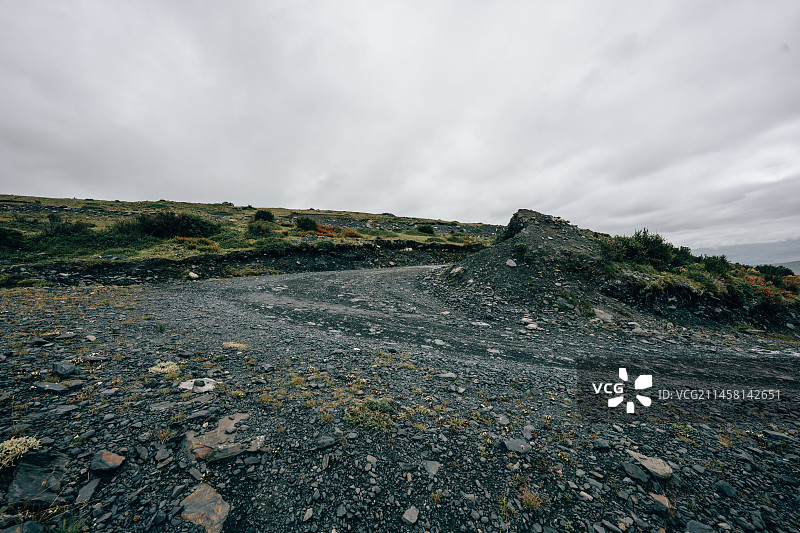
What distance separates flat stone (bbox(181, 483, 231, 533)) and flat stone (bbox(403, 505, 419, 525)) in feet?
5.68

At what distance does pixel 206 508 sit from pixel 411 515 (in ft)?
6.64

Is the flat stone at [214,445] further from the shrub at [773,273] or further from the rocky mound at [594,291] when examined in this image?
the shrub at [773,273]

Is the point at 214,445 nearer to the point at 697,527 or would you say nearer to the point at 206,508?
the point at 206,508

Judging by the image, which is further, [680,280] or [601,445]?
[680,280]

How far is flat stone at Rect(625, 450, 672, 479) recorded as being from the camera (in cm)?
324

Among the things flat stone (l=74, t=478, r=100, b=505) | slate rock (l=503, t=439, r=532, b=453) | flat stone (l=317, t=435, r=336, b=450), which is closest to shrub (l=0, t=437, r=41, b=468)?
flat stone (l=74, t=478, r=100, b=505)

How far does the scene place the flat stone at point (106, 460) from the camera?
9.48 ft

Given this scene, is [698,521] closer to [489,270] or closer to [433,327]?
[433,327]

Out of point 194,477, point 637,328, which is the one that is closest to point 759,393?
point 637,328

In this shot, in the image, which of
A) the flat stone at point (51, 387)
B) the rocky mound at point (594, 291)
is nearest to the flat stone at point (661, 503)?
the flat stone at point (51, 387)

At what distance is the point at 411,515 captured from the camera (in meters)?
2.76

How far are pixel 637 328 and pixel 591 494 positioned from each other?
904 cm

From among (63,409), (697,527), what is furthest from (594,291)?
(63,409)

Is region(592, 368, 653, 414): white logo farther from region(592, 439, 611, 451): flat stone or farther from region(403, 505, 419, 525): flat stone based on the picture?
region(403, 505, 419, 525): flat stone
